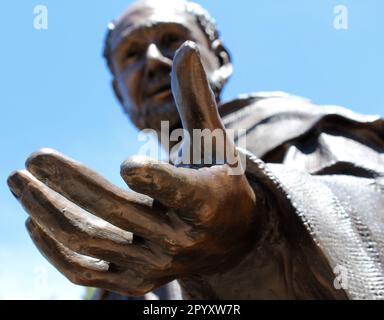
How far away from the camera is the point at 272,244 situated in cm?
198

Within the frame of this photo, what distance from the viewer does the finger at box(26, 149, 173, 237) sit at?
63.0 inches

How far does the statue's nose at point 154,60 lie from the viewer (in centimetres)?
321

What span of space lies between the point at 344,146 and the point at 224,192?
1.07m

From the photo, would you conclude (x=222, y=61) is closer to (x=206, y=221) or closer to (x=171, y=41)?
(x=171, y=41)

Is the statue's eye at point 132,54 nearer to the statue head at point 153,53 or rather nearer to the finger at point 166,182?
the statue head at point 153,53

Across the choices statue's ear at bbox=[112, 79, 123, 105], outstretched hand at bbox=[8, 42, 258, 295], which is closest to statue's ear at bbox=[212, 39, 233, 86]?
statue's ear at bbox=[112, 79, 123, 105]

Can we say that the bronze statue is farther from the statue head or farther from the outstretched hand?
the statue head

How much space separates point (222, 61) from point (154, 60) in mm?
471

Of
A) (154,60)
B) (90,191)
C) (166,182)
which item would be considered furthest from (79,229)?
(154,60)

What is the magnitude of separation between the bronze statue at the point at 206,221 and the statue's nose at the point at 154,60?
896 millimetres

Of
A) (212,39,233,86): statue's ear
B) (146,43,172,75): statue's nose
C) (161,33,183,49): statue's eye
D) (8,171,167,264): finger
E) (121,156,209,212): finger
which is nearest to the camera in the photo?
(121,156,209,212): finger

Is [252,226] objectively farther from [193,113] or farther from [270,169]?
[193,113]

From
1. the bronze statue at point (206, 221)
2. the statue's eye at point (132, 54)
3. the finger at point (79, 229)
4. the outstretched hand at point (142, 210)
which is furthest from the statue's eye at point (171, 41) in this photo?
the finger at point (79, 229)

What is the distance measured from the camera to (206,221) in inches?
65.9
